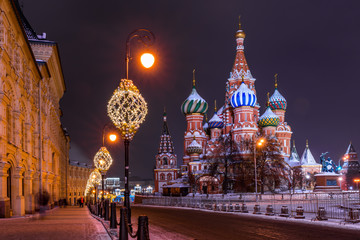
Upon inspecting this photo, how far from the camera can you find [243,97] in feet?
249

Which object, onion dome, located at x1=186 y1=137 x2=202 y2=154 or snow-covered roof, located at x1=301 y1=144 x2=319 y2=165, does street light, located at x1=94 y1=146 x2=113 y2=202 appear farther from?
snow-covered roof, located at x1=301 y1=144 x2=319 y2=165

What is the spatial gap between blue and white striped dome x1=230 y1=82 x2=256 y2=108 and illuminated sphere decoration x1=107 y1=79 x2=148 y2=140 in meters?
62.9

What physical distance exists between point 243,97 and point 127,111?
63407 mm

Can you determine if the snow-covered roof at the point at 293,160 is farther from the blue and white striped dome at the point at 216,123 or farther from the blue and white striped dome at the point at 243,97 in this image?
the blue and white striped dome at the point at 243,97

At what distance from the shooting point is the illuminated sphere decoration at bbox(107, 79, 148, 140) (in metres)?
13.7

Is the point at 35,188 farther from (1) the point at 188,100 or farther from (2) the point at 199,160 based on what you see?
(1) the point at 188,100

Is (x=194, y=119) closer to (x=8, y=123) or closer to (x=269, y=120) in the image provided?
(x=269, y=120)

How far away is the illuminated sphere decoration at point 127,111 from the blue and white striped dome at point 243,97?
6286 cm

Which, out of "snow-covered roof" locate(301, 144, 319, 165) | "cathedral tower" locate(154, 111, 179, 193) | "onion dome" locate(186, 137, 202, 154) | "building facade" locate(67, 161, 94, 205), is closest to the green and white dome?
"onion dome" locate(186, 137, 202, 154)

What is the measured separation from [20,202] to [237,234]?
519 inches

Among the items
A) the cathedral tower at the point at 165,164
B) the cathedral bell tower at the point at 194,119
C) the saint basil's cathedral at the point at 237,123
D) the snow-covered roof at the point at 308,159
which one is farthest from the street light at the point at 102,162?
the cathedral tower at the point at 165,164

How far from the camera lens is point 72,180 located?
91.3 m

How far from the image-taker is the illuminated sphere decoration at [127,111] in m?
13.7

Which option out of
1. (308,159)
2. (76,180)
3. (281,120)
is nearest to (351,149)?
(308,159)
